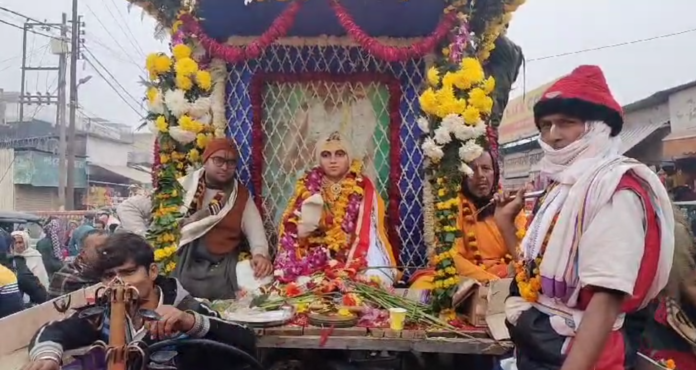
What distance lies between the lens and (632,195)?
82.5 inches

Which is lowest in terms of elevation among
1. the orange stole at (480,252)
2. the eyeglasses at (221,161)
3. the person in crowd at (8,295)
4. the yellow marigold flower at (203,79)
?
the person in crowd at (8,295)

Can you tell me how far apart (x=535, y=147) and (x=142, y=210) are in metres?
15.6

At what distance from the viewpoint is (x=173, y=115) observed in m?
5.09

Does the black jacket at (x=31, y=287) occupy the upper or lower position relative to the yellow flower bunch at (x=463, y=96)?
lower

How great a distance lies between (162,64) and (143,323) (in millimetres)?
2837

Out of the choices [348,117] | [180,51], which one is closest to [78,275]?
[180,51]

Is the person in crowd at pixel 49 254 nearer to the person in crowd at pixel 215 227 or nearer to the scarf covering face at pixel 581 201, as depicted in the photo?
the person in crowd at pixel 215 227

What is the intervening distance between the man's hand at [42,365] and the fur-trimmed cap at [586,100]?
6.98ft

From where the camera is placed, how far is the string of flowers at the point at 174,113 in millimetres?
4910

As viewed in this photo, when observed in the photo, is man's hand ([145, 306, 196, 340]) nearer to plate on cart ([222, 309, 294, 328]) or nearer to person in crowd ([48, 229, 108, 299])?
plate on cart ([222, 309, 294, 328])

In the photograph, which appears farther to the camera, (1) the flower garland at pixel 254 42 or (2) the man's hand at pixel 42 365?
(1) the flower garland at pixel 254 42

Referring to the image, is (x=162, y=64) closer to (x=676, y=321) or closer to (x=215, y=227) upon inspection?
(x=215, y=227)

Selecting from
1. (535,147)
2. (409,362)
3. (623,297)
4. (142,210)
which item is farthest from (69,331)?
(535,147)

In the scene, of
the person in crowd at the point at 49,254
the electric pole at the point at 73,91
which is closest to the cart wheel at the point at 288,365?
the person in crowd at the point at 49,254
